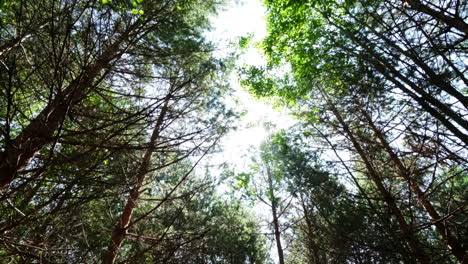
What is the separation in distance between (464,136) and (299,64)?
433 cm

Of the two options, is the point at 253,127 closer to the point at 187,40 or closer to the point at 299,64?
the point at 299,64

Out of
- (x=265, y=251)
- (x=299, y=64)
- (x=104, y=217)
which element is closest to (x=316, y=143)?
(x=299, y=64)

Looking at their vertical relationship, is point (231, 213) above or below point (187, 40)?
above

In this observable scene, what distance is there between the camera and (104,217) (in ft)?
26.2

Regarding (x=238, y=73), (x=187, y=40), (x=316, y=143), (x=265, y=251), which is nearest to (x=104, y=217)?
(x=187, y=40)

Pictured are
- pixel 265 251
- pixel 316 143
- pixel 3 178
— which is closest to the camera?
pixel 3 178

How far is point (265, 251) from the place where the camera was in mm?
21016

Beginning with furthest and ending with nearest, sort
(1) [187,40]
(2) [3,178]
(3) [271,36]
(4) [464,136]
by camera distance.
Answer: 1. (3) [271,36]
2. (1) [187,40]
3. (2) [3,178]
4. (4) [464,136]

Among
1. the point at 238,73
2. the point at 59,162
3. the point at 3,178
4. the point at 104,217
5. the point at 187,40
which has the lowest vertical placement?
the point at 59,162

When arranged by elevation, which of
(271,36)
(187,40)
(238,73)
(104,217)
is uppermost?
(238,73)

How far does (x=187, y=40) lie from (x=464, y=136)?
226 inches

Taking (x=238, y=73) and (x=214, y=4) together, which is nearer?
(x=214, y=4)

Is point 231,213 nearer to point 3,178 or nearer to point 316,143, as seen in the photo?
point 316,143

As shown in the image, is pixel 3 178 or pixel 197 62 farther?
pixel 197 62
